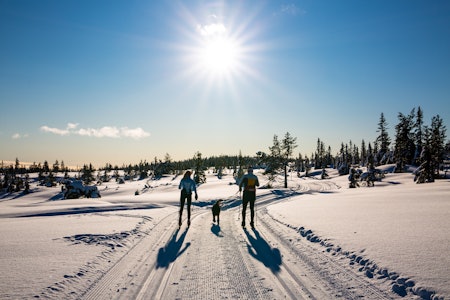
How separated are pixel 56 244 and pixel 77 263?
195cm

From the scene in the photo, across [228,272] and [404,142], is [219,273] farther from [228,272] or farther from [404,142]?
[404,142]

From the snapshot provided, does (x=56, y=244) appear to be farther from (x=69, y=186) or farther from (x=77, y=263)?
(x=69, y=186)

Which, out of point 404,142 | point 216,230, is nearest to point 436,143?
point 404,142

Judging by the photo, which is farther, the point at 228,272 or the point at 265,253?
the point at 265,253

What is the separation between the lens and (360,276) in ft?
16.9

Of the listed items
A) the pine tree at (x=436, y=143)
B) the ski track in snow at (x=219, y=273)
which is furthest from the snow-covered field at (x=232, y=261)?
the pine tree at (x=436, y=143)

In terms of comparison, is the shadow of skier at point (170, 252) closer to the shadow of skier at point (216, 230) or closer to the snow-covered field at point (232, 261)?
the snow-covered field at point (232, 261)

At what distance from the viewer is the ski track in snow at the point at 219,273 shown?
4500 millimetres

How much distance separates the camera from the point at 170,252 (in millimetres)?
7078

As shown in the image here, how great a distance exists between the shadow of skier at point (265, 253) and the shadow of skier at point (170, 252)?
6.35ft

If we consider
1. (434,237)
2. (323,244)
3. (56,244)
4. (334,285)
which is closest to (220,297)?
(334,285)

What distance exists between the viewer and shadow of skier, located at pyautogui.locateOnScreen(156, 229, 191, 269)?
6188 mm

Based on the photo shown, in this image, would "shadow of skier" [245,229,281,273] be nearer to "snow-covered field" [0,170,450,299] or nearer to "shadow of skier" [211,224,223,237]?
"snow-covered field" [0,170,450,299]

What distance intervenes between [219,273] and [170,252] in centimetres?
214
